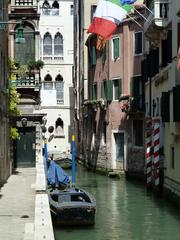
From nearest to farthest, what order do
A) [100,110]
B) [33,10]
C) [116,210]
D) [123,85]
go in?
[116,210]
[33,10]
[123,85]
[100,110]

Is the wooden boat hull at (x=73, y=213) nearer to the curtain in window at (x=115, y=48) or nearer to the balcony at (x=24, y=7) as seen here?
the balcony at (x=24, y=7)

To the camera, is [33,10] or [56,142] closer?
[33,10]

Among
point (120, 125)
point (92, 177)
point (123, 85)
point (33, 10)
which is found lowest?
point (92, 177)

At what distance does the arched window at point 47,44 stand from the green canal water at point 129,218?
2706 centimetres

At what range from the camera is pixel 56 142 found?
172 ft

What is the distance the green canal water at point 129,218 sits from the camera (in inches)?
617

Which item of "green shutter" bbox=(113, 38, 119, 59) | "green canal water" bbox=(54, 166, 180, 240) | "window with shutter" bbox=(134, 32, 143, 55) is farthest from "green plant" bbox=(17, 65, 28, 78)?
"green canal water" bbox=(54, 166, 180, 240)

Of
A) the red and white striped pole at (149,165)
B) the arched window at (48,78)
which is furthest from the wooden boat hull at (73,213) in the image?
the arched window at (48,78)

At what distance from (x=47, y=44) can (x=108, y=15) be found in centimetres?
2825

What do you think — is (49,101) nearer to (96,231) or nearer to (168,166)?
(168,166)

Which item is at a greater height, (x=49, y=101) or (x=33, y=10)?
(x=33, y=10)

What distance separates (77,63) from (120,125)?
17.2 m

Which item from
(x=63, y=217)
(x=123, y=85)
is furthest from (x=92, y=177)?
(x=63, y=217)

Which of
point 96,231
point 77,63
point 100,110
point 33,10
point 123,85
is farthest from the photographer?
point 77,63
